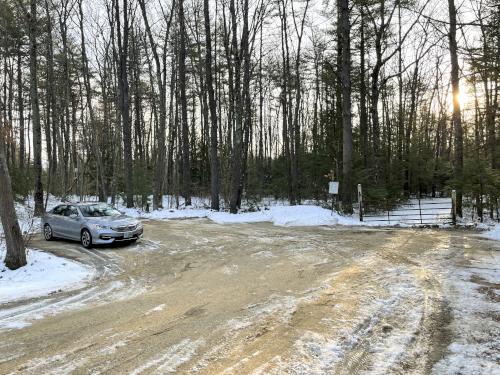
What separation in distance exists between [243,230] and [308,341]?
1232 centimetres

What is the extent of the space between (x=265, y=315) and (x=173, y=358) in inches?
73.3

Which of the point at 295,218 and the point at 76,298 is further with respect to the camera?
the point at 295,218

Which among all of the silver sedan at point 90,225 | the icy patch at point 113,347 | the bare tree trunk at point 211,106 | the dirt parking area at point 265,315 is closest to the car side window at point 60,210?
the silver sedan at point 90,225

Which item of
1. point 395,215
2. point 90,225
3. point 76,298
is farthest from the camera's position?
point 395,215

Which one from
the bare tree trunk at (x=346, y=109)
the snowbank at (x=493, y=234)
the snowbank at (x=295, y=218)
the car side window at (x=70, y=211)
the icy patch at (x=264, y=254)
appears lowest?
the icy patch at (x=264, y=254)

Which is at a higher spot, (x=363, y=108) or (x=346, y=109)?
(x=363, y=108)

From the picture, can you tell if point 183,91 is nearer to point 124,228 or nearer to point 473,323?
point 124,228

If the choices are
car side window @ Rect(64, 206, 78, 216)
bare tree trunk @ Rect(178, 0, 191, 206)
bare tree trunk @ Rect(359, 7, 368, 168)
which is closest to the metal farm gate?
bare tree trunk @ Rect(359, 7, 368, 168)

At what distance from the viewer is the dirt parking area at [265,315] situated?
15.7ft

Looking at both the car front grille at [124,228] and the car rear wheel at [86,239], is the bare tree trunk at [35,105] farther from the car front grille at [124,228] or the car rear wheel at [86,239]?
the car front grille at [124,228]

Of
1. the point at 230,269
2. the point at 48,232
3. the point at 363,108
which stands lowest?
the point at 230,269

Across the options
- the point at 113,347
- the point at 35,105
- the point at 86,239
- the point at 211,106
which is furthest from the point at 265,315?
the point at 211,106

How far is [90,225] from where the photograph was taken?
1420 cm

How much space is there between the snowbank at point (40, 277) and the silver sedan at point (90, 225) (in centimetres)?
238
